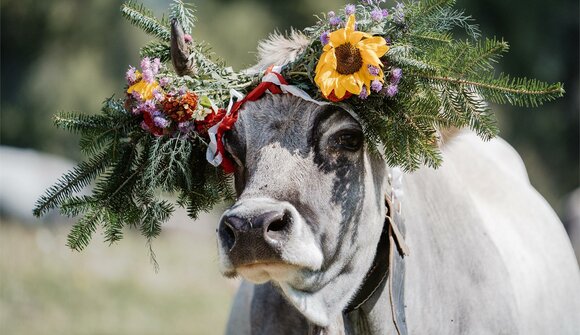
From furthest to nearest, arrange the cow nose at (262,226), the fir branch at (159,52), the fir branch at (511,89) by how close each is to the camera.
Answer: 1. the fir branch at (159,52)
2. the fir branch at (511,89)
3. the cow nose at (262,226)

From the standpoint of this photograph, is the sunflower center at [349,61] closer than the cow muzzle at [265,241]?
No

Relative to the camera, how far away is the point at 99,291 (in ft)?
36.4

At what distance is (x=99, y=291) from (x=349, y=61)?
25.7 ft

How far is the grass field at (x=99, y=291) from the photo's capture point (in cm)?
1002

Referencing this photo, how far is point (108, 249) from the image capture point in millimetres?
13227

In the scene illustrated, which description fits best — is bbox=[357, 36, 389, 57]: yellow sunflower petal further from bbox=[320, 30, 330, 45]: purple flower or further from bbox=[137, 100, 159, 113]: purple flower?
bbox=[137, 100, 159, 113]: purple flower

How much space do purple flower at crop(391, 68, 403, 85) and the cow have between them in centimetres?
23

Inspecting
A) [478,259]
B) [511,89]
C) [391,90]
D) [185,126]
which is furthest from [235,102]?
[478,259]

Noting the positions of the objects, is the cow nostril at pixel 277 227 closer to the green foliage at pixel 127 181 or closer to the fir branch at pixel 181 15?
the green foliage at pixel 127 181

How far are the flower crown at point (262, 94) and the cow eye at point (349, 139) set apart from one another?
0.05 metres

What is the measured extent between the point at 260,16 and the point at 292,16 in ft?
2.64

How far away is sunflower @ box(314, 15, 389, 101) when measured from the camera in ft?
12.7

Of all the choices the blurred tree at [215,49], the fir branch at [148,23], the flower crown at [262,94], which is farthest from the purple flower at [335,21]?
the blurred tree at [215,49]

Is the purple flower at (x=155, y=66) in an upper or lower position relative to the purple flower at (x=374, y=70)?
upper
